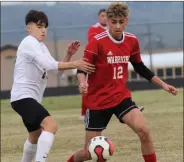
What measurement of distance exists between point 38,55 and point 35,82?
32 cm

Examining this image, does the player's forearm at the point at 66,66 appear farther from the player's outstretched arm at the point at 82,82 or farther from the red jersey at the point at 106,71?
the red jersey at the point at 106,71

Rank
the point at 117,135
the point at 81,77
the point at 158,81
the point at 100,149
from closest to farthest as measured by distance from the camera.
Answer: the point at 100,149, the point at 81,77, the point at 158,81, the point at 117,135

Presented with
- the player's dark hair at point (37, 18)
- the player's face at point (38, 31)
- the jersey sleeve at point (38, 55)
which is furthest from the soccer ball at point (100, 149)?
the player's dark hair at point (37, 18)

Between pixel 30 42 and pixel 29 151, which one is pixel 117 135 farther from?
pixel 30 42

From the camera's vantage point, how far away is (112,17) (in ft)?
Answer: 19.5

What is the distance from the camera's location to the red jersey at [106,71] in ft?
19.7

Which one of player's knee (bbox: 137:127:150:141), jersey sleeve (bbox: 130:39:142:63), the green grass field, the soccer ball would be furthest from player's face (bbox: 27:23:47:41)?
the green grass field

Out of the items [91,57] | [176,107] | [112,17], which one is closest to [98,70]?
[91,57]

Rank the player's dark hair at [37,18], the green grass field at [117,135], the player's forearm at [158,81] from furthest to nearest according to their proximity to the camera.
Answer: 1. the green grass field at [117,135]
2. the player's forearm at [158,81]
3. the player's dark hair at [37,18]

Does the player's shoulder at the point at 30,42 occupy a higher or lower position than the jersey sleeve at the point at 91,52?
higher

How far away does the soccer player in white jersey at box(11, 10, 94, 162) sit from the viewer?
570cm

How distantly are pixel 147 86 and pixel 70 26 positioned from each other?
164 inches

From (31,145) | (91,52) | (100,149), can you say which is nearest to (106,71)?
(91,52)

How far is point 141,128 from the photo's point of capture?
595cm
